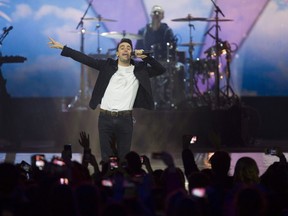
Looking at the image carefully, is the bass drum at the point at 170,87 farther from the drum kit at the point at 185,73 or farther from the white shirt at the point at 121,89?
the white shirt at the point at 121,89

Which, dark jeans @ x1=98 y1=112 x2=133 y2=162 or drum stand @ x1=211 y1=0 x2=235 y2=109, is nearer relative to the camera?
dark jeans @ x1=98 y1=112 x2=133 y2=162

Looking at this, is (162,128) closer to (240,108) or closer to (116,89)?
(240,108)

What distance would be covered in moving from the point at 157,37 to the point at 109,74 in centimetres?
549

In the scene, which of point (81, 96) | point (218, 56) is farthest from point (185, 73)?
point (81, 96)

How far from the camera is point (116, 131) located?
6820 millimetres

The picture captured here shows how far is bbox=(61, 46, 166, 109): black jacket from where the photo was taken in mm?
6758

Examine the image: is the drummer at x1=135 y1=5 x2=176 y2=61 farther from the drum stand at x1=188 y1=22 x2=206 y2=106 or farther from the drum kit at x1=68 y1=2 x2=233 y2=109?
the drum stand at x1=188 y1=22 x2=206 y2=106

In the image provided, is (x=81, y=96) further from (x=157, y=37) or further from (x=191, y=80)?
(x=191, y=80)

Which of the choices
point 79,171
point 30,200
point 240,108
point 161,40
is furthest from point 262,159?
point 30,200

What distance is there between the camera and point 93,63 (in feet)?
22.4

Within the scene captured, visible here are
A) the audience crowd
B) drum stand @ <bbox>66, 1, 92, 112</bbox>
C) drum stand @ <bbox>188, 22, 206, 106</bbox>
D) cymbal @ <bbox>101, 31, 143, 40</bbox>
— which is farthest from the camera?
drum stand @ <bbox>188, 22, 206, 106</bbox>

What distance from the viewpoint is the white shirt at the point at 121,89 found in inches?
267

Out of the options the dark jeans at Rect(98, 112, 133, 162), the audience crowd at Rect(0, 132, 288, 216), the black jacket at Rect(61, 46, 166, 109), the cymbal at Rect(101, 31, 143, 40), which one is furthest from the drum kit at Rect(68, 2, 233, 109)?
the audience crowd at Rect(0, 132, 288, 216)

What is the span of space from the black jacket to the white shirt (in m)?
0.04
